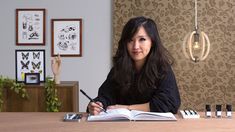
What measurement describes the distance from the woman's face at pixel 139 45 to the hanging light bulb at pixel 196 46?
2006 mm

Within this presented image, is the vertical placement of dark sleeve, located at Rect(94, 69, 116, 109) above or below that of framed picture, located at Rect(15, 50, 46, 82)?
below

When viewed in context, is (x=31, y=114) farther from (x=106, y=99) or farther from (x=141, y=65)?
(x=141, y=65)

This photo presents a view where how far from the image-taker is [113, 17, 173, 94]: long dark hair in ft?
7.33

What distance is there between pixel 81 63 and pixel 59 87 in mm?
830

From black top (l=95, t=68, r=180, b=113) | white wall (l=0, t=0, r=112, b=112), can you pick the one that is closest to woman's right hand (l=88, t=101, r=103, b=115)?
black top (l=95, t=68, r=180, b=113)

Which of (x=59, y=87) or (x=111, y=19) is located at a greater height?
(x=111, y=19)

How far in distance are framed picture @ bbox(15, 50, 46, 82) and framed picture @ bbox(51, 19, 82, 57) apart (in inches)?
9.3

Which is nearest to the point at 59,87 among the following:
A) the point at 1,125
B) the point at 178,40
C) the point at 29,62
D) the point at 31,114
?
the point at 29,62

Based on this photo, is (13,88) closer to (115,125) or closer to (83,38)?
(83,38)

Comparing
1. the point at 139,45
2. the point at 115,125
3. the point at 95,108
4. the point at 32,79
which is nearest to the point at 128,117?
the point at 115,125

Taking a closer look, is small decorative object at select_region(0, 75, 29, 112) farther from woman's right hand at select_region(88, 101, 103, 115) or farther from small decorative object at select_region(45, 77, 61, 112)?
woman's right hand at select_region(88, 101, 103, 115)

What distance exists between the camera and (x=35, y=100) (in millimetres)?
3932

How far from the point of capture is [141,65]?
7.61ft

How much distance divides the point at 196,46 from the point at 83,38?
4.53 feet
